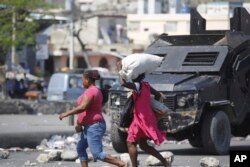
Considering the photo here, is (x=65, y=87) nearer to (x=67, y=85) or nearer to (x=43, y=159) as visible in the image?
(x=67, y=85)

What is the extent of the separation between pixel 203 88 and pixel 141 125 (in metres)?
4.56

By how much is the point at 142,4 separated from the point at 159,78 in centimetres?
6957

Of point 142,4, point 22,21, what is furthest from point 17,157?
point 142,4

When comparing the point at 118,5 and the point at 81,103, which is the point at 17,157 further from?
the point at 118,5

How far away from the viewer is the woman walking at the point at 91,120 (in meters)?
13.0

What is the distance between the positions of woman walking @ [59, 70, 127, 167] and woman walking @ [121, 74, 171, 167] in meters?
A: 0.36

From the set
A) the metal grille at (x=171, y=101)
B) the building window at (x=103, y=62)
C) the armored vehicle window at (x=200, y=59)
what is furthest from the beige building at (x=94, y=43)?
the metal grille at (x=171, y=101)

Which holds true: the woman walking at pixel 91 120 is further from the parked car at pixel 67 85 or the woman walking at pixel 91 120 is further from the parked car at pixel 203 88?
the parked car at pixel 67 85

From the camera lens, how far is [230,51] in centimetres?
1817

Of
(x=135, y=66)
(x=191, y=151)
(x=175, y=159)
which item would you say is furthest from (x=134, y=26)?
(x=135, y=66)

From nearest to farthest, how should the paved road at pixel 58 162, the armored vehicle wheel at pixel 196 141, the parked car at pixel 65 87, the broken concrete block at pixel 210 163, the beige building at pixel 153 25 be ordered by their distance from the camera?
the broken concrete block at pixel 210 163
the paved road at pixel 58 162
the armored vehicle wheel at pixel 196 141
the parked car at pixel 65 87
the beige building at pixel 153 25

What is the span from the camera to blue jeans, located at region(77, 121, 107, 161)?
13.0m

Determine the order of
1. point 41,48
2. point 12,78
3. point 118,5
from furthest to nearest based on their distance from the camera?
1. point 118,5
2. point 41,48
3. point 12,78

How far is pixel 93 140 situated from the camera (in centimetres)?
1302
